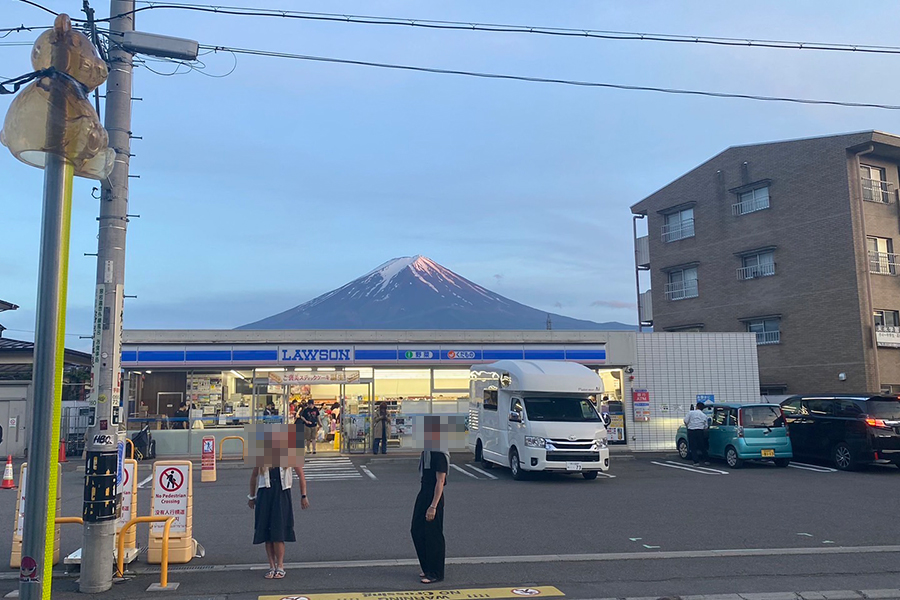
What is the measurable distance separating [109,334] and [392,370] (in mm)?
18547

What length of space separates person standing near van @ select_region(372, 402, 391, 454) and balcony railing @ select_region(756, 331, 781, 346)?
64.2 ft

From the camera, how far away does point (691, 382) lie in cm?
2703

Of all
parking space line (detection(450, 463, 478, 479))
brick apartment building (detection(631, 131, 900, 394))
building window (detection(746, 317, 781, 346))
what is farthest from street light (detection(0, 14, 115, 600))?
building window (detection(746, 317, 781, 346))

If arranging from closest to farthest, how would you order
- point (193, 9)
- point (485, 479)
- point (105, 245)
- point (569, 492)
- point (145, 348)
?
point (105, 245)
point (193, 9)
point (569, 492)
point (485, 479)
point (145, 348)

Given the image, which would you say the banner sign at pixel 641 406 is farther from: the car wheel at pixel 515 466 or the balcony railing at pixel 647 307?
the balcony railing at pixel 647 307

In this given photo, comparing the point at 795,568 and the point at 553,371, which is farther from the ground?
the point at 553,371

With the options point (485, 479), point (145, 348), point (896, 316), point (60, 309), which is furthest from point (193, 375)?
point (896, 316)

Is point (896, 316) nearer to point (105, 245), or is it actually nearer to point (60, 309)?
point (105, 245)

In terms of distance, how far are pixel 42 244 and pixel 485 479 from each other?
47.3 ft

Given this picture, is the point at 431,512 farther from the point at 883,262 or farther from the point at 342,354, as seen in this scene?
the point at 883,262

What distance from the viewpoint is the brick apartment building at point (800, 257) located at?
3148cm

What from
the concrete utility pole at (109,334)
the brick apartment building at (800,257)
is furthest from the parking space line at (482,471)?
the brick apartment building at (800,257)

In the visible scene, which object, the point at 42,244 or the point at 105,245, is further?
the point at 105,245

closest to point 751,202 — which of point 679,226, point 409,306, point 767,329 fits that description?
point 679,226
